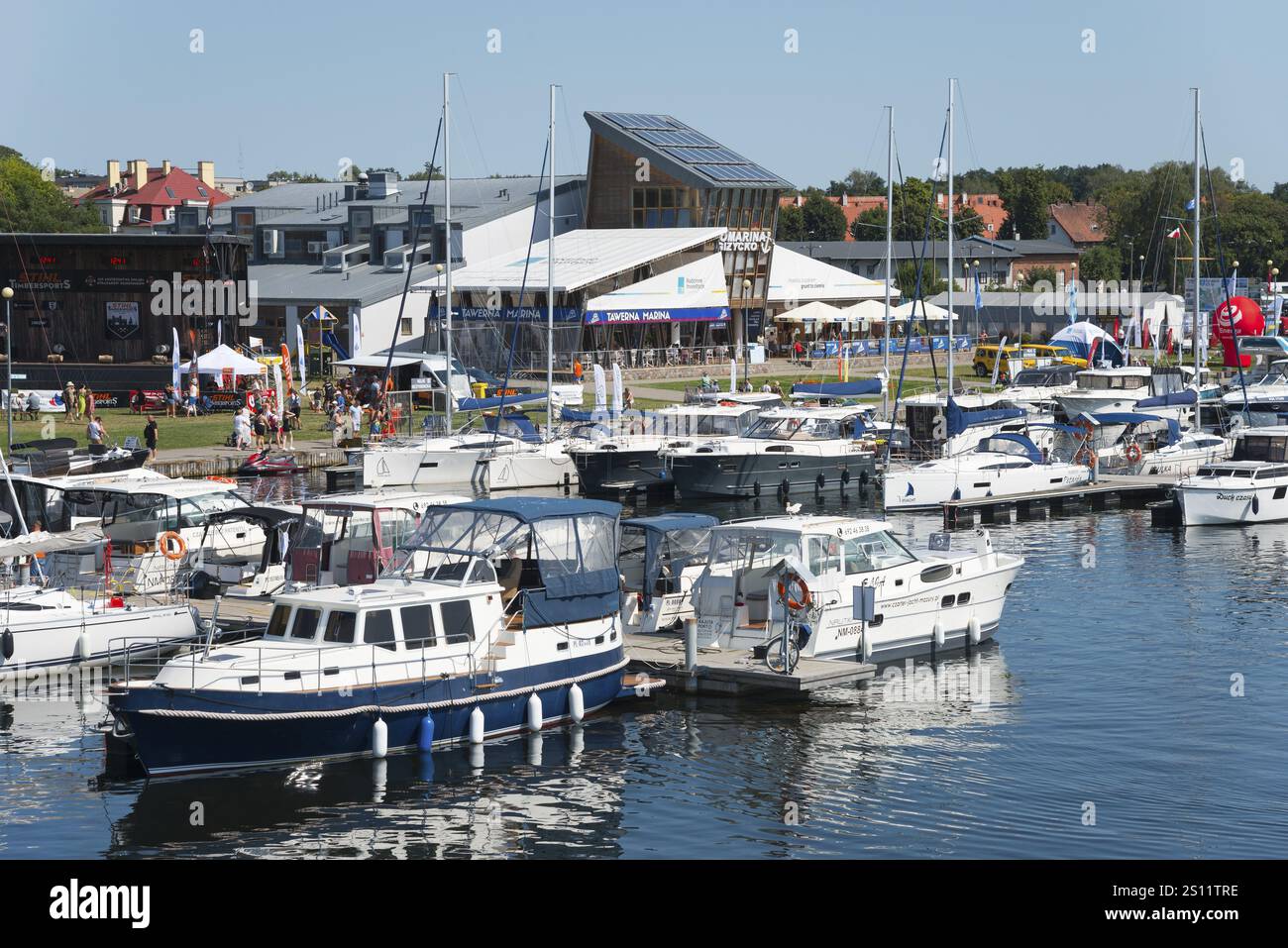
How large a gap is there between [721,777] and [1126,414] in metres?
39.2

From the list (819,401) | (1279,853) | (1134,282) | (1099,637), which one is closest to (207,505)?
(1099,637)

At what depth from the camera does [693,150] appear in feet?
329

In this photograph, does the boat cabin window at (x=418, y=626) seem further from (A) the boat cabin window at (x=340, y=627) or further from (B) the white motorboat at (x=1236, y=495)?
(B) the white motorboat at (x=1236, y=495)

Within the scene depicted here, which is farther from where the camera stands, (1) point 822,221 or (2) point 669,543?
(1) point 822,221

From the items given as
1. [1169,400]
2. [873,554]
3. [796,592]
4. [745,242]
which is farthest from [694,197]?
[796,592]

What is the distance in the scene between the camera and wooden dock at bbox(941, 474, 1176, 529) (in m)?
51.7

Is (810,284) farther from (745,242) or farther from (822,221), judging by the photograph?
(822,221)

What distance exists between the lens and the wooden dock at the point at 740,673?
2911 centimetres

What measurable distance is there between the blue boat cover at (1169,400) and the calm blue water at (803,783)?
32.3 meters

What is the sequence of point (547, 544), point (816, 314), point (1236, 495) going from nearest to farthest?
point (547, 544), point (1236, 495), point (816, 314)

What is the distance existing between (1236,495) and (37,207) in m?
114

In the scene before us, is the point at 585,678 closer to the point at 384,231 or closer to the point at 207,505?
the point at 207,505

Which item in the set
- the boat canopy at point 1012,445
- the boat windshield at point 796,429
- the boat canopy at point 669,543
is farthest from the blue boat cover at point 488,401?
the boat canopy at point 669,543

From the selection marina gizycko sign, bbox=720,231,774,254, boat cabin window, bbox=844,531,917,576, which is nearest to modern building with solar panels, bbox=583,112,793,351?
marina gizycko sign, bbox=720,231,774,254
